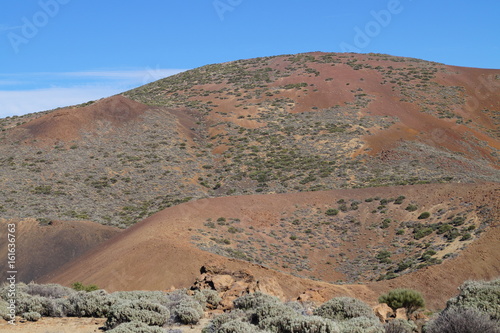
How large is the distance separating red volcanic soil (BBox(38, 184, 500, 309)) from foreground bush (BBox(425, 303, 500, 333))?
910cm

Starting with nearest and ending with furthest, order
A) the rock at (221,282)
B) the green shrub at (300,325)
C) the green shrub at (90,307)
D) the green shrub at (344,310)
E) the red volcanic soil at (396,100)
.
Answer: the green shrub at (300,325) → the green shrub at (344,310) → the green shrub at (90,307) → the rock at (221,282) → the red volcanic soil at (396,100)

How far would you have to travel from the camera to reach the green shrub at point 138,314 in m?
12.4

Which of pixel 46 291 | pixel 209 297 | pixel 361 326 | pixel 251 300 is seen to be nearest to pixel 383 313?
pixel 361 326

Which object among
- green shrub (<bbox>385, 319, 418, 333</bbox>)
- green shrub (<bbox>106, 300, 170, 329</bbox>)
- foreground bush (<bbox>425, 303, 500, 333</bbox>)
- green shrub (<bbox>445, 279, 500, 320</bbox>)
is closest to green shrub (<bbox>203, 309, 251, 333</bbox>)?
green shrub (<bbox>106, 300, 170, 329</bbox>)

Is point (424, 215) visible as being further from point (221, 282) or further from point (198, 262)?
point (221, 282)

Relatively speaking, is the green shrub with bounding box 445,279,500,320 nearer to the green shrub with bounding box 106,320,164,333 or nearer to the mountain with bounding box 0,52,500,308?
the green shrub with bounding box 106,320,164,333

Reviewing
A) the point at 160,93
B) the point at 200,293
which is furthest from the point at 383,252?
the point at 160,93

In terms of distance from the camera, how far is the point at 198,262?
25141mm

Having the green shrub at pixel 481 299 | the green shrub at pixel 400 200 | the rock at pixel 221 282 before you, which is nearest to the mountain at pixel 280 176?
the green shrub at pixel 400 200

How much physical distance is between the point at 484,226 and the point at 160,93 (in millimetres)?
62341

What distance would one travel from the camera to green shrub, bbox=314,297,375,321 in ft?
42.3

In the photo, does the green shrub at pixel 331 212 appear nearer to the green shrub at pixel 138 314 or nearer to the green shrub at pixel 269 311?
the green shrub at pixel 269 311

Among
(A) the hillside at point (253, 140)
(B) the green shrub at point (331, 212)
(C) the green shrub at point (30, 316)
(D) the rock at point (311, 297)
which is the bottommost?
(D) the rock at point (311, 297)

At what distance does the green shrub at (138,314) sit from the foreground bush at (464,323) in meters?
6.37
